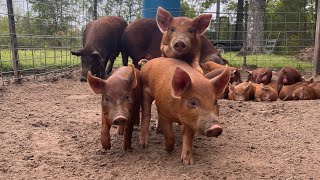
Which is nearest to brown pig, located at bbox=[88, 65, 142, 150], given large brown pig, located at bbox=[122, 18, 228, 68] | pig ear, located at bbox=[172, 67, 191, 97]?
pig ear, located at bbox=[172, 67, 191, 97]

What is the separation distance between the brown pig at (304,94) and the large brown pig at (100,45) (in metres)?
3.61

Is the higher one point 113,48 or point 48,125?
point 113,48

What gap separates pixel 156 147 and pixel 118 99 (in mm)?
698

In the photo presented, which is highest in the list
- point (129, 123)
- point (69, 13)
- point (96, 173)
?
point (69, 13)

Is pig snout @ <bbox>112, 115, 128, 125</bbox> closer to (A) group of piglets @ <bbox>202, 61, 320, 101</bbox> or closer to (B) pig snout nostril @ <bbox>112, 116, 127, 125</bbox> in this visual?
(B) pig snout nostril @ <bbox>112, 116, 127, 125</bbox>

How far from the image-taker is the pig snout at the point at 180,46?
452cm

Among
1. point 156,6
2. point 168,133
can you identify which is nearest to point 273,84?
point 156,6

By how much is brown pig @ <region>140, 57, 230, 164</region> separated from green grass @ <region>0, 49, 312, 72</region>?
476 centimetres

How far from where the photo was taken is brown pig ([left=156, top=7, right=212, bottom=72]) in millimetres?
4578

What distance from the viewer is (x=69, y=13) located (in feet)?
34.5

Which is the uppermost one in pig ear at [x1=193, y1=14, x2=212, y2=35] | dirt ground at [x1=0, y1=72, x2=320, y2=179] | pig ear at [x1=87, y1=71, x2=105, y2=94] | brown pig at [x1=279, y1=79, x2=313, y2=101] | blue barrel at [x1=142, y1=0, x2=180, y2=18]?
blue barrel at [x1=142, y1=0, x2=180, y2=18]

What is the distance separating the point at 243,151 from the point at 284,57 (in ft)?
30.2

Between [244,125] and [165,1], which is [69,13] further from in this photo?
[244,125]

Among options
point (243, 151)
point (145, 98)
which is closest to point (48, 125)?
point (145, 98)
